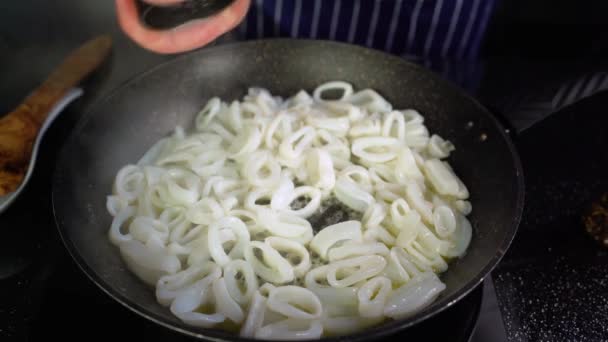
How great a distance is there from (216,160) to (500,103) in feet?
4.62

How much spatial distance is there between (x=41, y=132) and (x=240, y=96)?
91 centimetres

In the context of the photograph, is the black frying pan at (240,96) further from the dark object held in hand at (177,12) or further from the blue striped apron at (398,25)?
the dark object held in hand at (177,12)

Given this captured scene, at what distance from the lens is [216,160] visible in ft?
7.47

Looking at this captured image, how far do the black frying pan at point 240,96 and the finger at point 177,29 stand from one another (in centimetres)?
57

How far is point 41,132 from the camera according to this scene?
228 centimetres

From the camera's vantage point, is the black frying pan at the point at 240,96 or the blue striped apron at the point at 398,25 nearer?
the black frying pan at the point at 240,96

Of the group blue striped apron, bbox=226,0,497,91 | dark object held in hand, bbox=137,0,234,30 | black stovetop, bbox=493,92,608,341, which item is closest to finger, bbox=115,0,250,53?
dark object held in hand, bbox=137,0,234,30

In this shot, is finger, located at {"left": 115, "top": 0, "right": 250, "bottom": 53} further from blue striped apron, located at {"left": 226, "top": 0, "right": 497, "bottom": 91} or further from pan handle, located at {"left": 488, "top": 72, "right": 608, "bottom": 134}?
pan handle, located at {"left": 488, "top": 72, "right": 608, "bottom": 134}

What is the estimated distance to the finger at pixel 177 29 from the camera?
165cm

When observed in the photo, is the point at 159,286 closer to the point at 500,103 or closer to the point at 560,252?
the point at 560,252

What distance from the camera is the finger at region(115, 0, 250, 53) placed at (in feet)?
5.41

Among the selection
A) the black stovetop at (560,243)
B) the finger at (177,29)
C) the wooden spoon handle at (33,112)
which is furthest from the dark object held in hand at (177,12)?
the black stovetop at (560,243)

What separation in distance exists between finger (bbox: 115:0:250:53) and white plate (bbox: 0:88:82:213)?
85 cm

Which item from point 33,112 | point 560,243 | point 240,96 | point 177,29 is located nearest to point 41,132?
point 33,112
